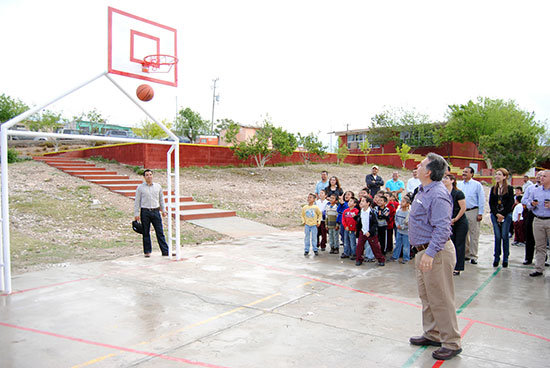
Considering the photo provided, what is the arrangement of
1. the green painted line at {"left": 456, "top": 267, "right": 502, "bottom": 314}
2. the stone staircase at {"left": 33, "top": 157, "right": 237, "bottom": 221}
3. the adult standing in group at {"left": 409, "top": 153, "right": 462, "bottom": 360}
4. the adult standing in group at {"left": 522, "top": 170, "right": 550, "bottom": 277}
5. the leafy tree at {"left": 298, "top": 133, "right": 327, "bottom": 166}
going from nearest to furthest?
the adult standing in group at {"left": 409, "top": 153, "right": 462, "bottom": 360}
the green painted line at {"left": 456, "top": 267, "right": 502, "bottom": 314}
the adult standing in group at {"left": 522, "top": 170, "right": 550, "bottom": 277}
the stone staircase at {"left": 33, "top": 157, "right": 237, "bottom": 221}
the leafy tree at {"left": 298, "top": 133, "right": 327, "bottom": 166}

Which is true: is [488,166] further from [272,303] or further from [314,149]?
[272,303]

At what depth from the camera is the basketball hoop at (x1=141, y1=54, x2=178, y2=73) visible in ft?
25.8

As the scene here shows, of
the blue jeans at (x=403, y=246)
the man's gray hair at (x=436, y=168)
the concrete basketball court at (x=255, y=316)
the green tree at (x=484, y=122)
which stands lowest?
the concrete basketball court at (x=255, y=316)

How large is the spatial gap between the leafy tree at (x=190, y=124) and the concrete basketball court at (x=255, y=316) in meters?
43.6

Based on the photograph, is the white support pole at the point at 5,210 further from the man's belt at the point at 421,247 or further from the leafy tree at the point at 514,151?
the leafy tree at the point at 514,151

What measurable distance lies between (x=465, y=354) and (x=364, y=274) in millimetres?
3263

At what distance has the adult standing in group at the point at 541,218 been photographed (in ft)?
22.8

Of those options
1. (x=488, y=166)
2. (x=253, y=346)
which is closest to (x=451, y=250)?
(x=253, y=346)

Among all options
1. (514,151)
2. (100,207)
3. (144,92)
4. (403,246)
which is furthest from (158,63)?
(514,151)

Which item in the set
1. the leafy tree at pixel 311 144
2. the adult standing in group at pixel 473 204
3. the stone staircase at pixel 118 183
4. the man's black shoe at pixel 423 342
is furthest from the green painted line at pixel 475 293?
the leafy tree at pixel 311 144

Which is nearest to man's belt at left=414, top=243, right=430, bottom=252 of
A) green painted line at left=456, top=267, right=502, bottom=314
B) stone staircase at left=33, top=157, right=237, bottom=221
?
green painted line at left=456, top=267, right=502, bottom=314

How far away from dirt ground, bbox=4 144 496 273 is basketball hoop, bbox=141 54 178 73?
4.00 m

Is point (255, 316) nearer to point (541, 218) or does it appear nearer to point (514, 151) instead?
point (541, 218)

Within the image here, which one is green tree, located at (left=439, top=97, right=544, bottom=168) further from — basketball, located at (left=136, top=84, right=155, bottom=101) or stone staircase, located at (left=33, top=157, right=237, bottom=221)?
basketball, located at (left=136, top=84, right=155, bottom=101)
